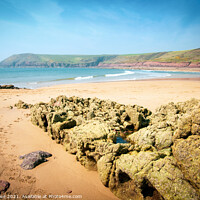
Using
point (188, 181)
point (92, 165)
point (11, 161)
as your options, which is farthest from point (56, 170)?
point (188, 181)

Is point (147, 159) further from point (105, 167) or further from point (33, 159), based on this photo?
point (33, 159)

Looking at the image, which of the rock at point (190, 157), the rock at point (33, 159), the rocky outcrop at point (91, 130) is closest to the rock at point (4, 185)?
the rock at point (33, 159)

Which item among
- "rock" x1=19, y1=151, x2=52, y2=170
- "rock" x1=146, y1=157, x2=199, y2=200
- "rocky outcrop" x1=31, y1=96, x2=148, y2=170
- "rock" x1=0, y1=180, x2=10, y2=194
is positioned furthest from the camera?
"rock" x1=19, y1=151, x2=52, y2=170

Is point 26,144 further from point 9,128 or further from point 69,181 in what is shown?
point 69,181

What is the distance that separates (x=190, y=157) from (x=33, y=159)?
18.9ft

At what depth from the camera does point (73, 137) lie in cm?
663

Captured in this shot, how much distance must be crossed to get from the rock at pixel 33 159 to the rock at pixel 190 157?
Answer: 5231 millimetres

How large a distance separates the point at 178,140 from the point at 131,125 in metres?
4.97

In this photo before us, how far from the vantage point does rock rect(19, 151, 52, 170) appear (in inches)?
227

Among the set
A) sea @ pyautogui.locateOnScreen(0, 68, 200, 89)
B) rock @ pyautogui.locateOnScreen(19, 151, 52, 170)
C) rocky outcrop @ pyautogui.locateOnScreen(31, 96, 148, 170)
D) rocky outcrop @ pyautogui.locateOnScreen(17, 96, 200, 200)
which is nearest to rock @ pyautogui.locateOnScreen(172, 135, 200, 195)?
rocky outcrop @ pyautogui.locateOnScreen(17, 96, 200, 200)

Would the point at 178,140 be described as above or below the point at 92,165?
above

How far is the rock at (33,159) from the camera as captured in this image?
5.76m

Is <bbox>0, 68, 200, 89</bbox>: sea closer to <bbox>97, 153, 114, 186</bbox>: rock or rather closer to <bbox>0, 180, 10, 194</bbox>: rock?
<bbox>0, 180, 10, 194</bbox>: rock

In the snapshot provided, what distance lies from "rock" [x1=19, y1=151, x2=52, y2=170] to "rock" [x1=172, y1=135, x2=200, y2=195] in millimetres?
5231
